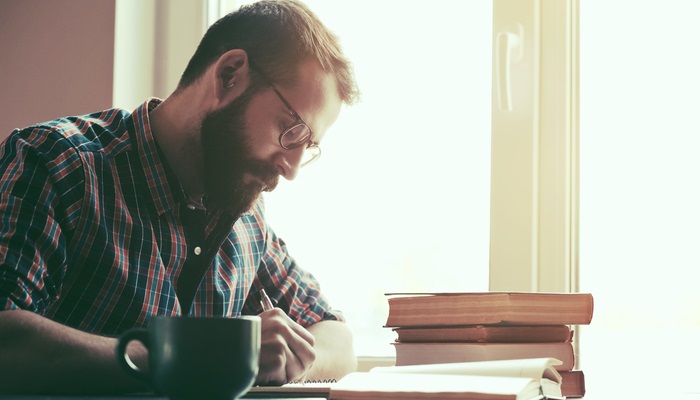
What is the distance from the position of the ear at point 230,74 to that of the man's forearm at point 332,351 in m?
0.46

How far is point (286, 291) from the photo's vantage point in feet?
5.57

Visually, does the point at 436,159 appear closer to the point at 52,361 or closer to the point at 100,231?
the point at 100,231

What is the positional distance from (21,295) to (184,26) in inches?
45.3

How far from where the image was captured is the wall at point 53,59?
2.05 meters

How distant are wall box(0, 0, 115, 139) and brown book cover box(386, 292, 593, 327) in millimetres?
1114

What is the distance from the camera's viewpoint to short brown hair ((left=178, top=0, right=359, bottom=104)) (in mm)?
1524

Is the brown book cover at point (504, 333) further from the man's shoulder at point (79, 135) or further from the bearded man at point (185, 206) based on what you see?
the man's shoulder at point (79, 135)

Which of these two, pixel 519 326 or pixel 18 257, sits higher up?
pixel 18 257

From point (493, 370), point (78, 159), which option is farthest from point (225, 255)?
point (493, 370)

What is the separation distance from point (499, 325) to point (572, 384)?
4.9 inches

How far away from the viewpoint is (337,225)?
6.68 feet

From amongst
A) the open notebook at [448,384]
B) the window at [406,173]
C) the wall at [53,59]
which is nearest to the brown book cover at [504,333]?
the open notebook at [448,384]
